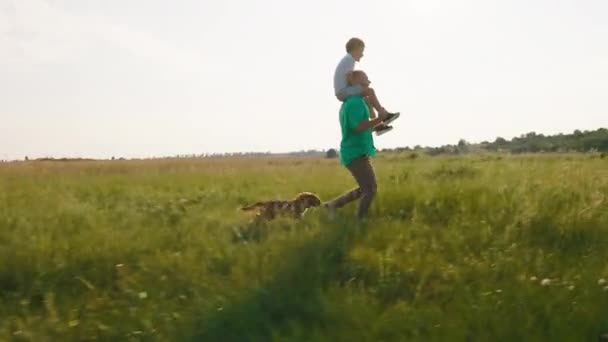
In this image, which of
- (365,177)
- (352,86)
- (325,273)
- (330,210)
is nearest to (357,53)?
(352,86)

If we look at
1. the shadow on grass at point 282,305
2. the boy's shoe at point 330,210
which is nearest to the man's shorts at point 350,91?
the boy's shoe at point 330,210

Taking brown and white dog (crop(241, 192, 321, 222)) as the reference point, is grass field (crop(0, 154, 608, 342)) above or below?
below

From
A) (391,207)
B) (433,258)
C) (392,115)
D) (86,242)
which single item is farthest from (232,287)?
(391,207)

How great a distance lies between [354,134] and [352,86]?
467 mm

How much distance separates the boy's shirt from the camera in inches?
239

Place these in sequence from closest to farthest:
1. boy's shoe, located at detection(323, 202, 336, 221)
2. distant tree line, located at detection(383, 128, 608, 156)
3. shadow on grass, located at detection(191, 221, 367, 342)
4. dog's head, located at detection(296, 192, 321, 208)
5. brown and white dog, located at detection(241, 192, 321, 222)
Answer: shadow on grass, located at detection(191, 221, 367, 342) < boy's shoe, located at detection(323, 202, 336, 221) < brown and white dog, located at detection(241, 192, 321, 222) < dog's head, located at detection(296, 192, 321, 208) < distant tree line, located at detection(383, 128, 608, 156)

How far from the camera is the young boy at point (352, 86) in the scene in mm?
6008

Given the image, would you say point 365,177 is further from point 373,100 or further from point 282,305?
point 282,305

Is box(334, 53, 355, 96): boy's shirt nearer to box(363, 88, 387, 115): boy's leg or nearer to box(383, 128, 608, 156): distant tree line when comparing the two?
box(363, 88, 387, 115): boy's leg

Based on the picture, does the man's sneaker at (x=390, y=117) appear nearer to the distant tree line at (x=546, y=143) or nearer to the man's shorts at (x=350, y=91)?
the man's shorts at (x=350, y=91)

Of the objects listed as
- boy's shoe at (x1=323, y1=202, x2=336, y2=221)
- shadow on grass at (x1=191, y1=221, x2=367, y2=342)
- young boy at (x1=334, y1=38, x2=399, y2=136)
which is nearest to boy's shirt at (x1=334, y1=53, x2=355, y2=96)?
young boy at (x1=334, y1=38, x2=399, y2=136)

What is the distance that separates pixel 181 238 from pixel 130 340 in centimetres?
198

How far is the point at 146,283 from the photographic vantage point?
4.37 meters

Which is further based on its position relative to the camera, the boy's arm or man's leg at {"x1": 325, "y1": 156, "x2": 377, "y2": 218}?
man's leg at {"x1": 325, "y1": 156, "x2": 377, "y2": 218}
